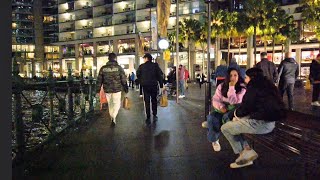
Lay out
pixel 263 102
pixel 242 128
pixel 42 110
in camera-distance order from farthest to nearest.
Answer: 1. pixel 42 110
2. pixel 242 128
3. pixel 263 102

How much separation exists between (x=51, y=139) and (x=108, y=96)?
132 inches

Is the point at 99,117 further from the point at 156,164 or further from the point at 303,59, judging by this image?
the point at 303,59

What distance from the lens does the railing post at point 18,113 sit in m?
6.39

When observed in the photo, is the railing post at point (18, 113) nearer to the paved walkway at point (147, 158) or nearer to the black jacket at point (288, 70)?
the paved walkway at point (147, 158)

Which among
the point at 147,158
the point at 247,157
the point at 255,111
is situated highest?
the point at 255,111

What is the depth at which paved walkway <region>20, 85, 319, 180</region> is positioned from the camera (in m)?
5.84

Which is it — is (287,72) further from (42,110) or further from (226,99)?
(42,110)

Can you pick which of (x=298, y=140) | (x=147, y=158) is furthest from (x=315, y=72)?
(x=298, y=140)

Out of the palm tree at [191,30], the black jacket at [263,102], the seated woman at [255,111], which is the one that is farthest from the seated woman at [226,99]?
the palm tree at [191,30]

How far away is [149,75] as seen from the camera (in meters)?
11.6

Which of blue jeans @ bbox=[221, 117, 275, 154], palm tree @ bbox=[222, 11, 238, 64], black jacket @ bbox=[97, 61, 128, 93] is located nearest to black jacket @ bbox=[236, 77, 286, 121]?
blue jeans @ bbox=[221, 117, 275, 154]

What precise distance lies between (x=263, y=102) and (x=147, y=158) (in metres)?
2.31

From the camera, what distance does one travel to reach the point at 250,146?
671 cm

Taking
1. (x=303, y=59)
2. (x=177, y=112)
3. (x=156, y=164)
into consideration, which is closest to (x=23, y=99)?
(x=156, y=164)
